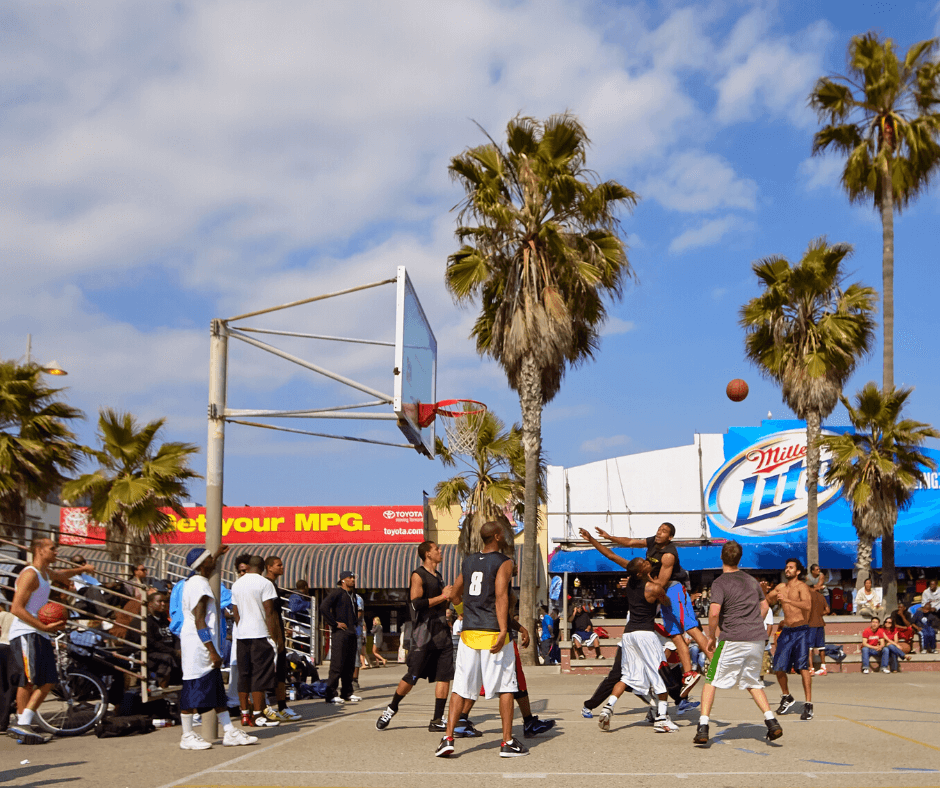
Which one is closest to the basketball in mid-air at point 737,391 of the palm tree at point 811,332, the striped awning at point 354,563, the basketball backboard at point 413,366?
the palm tree at point 811,332

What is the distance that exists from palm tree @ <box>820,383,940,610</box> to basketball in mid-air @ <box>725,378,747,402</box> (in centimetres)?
287

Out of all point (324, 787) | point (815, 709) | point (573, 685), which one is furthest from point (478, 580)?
point (573, 685)

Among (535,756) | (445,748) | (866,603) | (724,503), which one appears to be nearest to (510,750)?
(535,756)

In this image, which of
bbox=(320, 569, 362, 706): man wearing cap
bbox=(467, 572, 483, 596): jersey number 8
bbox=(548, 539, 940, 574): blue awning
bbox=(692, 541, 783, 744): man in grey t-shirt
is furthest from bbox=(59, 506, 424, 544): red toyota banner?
bbox=(467, 572, 483, 596): jersey number 8

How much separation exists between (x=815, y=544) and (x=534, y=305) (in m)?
9.55

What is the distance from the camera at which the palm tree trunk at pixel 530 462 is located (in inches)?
789

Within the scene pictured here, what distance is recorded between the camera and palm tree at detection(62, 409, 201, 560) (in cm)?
1994

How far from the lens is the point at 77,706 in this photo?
978 centimetres

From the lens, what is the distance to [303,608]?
1667 cm

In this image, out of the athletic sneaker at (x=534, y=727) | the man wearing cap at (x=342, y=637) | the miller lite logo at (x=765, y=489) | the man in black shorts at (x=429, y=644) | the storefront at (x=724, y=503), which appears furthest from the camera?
the miller lite logo at (x=765, y=489)

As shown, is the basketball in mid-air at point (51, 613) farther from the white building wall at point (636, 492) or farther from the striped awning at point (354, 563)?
the white building wall at point (636, 492)

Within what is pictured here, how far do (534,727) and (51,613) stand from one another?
16.0 feet

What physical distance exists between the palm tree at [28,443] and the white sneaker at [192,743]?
1187 cm

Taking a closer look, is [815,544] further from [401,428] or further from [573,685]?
[401,428]
